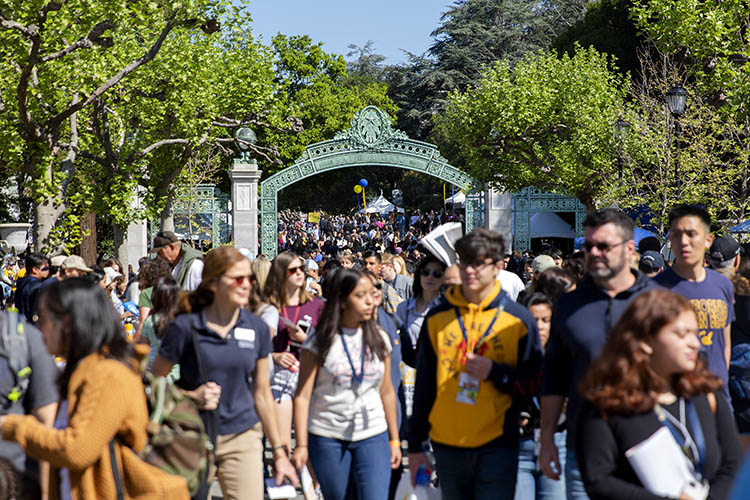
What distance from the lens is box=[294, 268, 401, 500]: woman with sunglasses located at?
196 inches

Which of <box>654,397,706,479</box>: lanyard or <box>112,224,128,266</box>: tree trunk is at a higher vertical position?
<box>112,224,128,266</box>: tree trunk

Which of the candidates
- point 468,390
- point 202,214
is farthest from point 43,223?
point 202,214

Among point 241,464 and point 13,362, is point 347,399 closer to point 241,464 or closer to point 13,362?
point 241,464

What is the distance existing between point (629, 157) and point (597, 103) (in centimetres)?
418

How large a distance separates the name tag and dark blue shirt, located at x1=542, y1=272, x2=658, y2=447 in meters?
1.47

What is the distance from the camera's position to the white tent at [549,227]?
1095 inches

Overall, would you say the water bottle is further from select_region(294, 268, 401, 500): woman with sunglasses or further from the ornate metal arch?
the ornate metal arch

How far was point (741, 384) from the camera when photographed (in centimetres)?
620

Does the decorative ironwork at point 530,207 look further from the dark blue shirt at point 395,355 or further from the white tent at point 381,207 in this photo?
the white tent at point 381,207

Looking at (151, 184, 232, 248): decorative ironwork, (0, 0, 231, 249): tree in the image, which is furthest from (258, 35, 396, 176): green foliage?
(0, 0, 231, 249): tree

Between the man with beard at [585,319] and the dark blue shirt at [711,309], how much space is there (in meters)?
0.94

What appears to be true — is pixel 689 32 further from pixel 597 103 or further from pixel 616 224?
pixel 616 224

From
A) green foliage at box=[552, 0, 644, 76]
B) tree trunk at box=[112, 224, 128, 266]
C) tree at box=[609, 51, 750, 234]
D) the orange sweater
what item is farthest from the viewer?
green foliage at box=[552, 0, 644, 76]

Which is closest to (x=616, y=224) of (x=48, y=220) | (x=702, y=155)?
(x=48, y=220)
